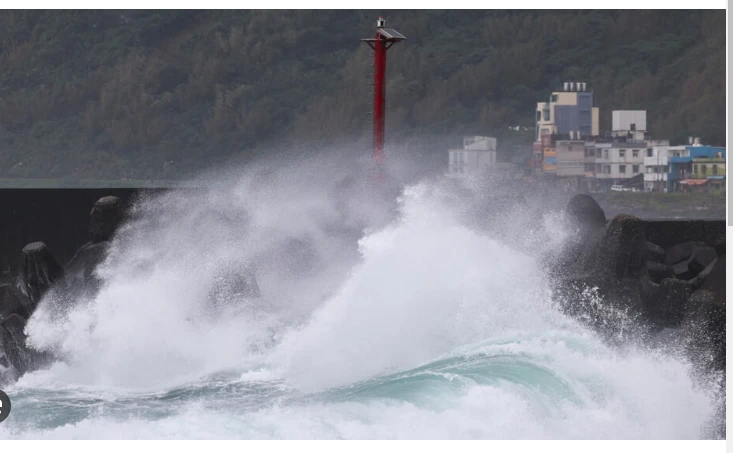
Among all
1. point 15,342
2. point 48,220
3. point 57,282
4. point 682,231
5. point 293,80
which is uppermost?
point 293,80

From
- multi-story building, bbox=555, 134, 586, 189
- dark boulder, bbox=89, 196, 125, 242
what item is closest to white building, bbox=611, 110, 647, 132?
multi-story building, bbox=555, 134, 586, 189

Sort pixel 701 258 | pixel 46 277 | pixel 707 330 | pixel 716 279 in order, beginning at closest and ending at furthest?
pixel 707 330 < pixel 716 279 < pixel 701 258 < pixel 46 277

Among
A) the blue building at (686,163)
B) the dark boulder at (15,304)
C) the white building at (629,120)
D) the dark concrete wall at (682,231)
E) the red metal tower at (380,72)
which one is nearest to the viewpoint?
the red metal tower at (380,72)

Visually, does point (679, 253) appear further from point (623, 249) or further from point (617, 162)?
point (617, 162)

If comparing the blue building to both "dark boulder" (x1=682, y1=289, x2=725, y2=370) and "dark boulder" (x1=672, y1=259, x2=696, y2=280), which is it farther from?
"dark boulder" (x1=682, y1=289, x2=725, y2=370)

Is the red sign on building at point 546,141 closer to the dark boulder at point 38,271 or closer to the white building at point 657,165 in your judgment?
the white building at point 657,165

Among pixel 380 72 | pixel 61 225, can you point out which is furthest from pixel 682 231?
pixel 61 225

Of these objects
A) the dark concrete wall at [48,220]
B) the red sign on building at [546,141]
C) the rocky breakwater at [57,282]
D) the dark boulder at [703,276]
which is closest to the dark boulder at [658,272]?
the dark boulder at [703,276]
